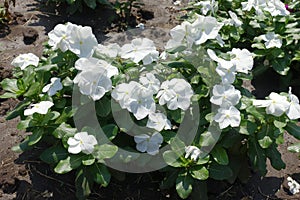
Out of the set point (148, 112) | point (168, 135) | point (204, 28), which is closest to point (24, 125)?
point (148, 112)

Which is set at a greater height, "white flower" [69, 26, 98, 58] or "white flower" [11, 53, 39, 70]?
"white flower" [69, 26, 98, 58]

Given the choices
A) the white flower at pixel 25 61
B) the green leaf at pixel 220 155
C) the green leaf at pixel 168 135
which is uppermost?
the white flower at pixel 25 61

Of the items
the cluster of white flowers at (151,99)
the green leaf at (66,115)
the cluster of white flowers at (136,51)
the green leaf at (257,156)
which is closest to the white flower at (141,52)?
the cluster of white flowers at (136,51)

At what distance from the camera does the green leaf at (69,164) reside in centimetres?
257

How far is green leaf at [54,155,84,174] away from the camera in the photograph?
2.57m

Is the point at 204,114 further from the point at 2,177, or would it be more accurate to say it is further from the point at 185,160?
the point at 2,177

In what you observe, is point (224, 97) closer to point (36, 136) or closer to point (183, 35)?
point (183, 35)

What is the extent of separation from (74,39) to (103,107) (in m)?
0.42

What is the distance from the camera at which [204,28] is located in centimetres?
285

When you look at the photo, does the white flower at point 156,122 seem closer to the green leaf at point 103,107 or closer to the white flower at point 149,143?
the white flower at point 149,143

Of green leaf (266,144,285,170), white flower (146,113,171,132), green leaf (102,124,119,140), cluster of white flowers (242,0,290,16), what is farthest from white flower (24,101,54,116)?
cluster of white flowers (242,0,290,16)

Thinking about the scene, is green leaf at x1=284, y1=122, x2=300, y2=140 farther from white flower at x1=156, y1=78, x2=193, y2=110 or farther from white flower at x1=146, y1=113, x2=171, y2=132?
white flower at x1=146, y1=113, x2=171, y2=132

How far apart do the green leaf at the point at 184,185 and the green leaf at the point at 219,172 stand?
14 centimetres

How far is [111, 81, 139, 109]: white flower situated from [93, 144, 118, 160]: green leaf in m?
0.23
